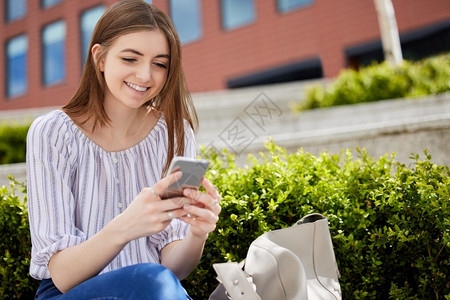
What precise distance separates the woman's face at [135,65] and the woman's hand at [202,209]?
529 millimetres

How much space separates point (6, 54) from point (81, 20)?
4.55 m

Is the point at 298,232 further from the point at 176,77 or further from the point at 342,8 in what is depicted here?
the point at 342,8

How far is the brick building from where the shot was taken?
14.4m

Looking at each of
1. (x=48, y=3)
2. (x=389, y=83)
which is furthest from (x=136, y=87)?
(x=48, y=3)

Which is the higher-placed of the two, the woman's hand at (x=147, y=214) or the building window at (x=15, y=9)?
the building window at (x=15, y=9)

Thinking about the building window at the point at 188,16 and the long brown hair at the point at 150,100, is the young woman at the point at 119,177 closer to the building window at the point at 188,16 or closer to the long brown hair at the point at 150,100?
the long brown hair at the point at 150,100

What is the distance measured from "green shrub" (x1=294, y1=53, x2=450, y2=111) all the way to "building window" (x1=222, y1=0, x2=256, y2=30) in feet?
30.9

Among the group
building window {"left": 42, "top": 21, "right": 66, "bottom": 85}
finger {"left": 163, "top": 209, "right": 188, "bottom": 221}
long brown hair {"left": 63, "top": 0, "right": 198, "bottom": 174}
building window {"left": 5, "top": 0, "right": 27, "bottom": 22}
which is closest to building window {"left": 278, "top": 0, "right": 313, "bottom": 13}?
building window {"left": 42, "top": 21, "right": 66, "bottom": 85}

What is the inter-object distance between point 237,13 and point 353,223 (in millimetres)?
15456

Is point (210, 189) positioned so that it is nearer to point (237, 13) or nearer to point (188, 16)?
point (237, 13)

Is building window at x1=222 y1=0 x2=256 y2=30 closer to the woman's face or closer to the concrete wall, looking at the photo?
the concrete wall

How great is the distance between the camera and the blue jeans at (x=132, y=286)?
5.16 feet

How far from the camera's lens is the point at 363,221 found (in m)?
2.41

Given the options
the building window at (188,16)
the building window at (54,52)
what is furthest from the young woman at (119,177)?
the building window at (54,52)
